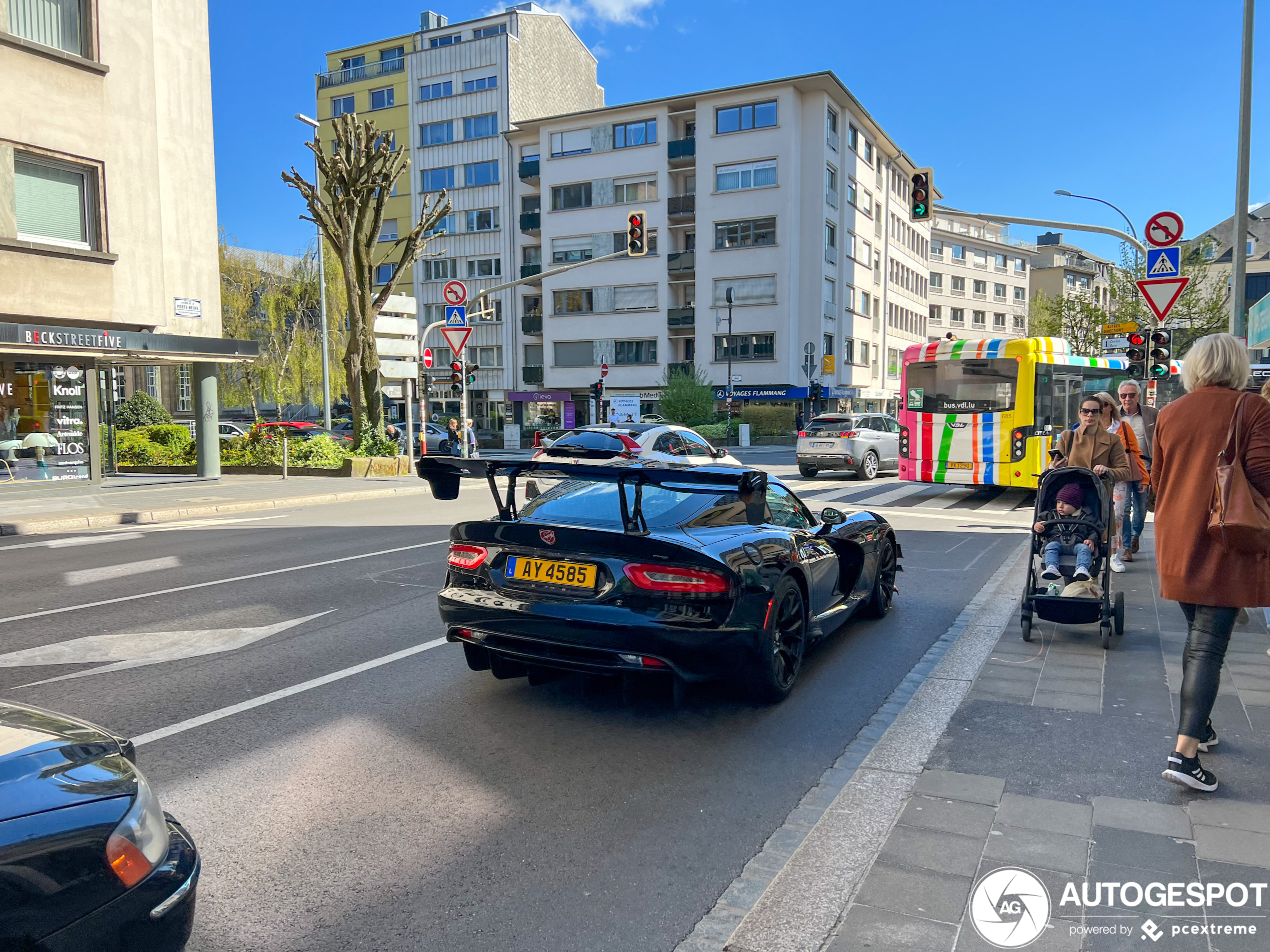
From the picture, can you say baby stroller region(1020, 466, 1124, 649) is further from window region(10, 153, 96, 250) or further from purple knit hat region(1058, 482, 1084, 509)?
window region(10, 153, 96, 250)

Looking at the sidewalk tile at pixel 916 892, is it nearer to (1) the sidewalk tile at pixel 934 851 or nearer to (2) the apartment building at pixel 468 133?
(1) the sidewalk tile at pixel 934 851

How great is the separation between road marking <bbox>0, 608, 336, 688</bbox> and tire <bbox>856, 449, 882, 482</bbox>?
680 inches

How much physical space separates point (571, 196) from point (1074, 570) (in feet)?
168

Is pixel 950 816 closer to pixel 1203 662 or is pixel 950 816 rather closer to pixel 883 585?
pixel 1203 662

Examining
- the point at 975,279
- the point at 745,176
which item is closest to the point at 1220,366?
the point at 745,176

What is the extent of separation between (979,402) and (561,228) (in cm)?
4141

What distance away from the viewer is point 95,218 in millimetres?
18672

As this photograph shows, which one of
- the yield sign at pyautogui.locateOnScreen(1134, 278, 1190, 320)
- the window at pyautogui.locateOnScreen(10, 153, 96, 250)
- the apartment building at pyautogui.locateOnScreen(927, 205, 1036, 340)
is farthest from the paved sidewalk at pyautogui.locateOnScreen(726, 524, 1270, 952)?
the apartment building at pyautogui.locateOnScreen(927, 205, 1036, 340)

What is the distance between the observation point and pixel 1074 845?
3.28m

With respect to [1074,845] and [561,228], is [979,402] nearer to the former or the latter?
[1074,845]

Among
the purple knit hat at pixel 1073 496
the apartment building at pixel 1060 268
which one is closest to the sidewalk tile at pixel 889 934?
the purple knit hat at pixel 1073 496

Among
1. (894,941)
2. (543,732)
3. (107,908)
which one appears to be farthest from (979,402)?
(107,908)

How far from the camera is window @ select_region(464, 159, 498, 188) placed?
57.3 m

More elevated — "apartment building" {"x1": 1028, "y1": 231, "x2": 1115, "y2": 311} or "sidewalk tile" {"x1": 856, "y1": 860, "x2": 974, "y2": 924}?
"apartment building" {"x1": 1028, "y1": 231, "x2": 1115, "y2": 311}
